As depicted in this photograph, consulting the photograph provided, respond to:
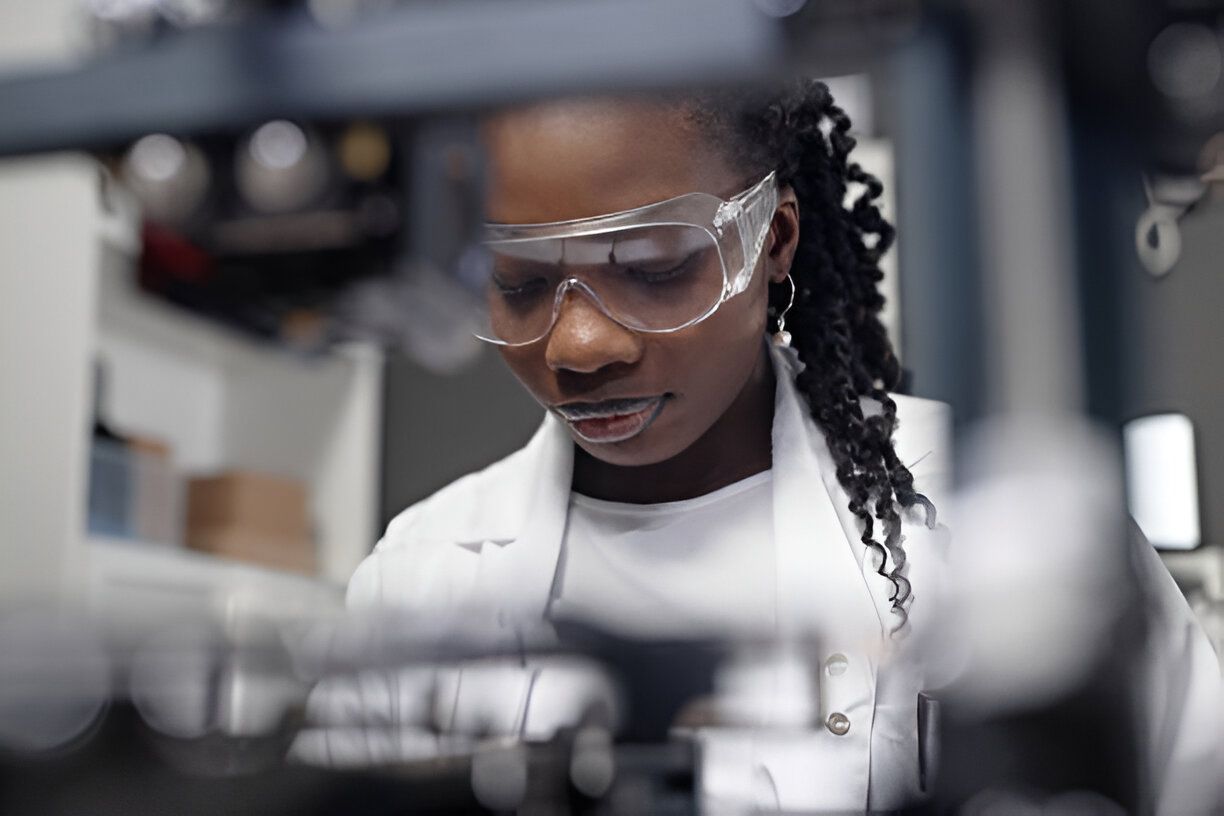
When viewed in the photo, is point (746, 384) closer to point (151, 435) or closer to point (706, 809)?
point (706, 809)

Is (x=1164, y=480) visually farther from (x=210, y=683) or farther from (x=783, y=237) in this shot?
(x=210, y=683)

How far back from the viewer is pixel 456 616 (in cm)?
60

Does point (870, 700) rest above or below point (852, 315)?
below

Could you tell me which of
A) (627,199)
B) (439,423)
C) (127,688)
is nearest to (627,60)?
(627,199)

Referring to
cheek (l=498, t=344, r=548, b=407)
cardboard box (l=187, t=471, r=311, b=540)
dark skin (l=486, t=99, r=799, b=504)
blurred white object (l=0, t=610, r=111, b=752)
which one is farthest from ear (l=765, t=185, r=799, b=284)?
blurred white object (l=0, t=610, r=111, b=752)

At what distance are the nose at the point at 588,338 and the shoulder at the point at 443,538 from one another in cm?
6

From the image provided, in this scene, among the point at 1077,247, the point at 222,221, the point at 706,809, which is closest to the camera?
the point at 1077,247

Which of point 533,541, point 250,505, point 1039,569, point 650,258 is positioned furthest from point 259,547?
point 1039,569

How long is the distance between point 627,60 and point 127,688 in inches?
15.0

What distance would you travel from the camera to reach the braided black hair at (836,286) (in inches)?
21.0

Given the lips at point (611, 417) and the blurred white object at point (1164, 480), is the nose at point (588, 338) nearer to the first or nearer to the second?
the lips at point (611, 417)

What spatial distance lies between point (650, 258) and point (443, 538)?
0.17m

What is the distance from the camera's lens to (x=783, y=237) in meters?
0.57

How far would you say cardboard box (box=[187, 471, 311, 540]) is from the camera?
1.95 ft
